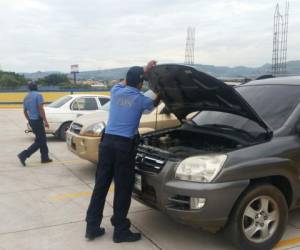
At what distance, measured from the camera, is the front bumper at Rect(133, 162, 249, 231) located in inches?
147

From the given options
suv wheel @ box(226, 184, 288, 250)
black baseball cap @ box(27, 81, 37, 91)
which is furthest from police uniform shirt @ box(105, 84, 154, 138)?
black baseball cap @ box(27, 81, 37, 91)

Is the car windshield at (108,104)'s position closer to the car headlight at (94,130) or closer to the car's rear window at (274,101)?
the car headlight at (94,130)

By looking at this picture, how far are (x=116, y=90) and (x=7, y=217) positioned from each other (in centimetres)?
221

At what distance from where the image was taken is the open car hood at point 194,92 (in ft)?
13.5

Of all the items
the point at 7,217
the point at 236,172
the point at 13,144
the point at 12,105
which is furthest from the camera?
the point at 12,105

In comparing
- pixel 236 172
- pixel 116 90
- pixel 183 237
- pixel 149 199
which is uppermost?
pixel 116 90

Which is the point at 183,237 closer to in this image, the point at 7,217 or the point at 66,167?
the point at 7,217

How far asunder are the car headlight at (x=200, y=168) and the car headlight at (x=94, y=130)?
3209mm

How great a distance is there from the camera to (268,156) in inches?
158

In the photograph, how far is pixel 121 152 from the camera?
4.25m

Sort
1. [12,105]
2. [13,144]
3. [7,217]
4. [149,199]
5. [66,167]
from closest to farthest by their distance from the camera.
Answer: [149,199] < [7,217] < [66,167] < [13,144] < [12,105]

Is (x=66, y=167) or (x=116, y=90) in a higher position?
(x=116, y=90)

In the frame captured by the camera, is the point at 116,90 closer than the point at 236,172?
No

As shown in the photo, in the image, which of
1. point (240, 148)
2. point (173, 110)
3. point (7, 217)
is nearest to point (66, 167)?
point (7, 217)
